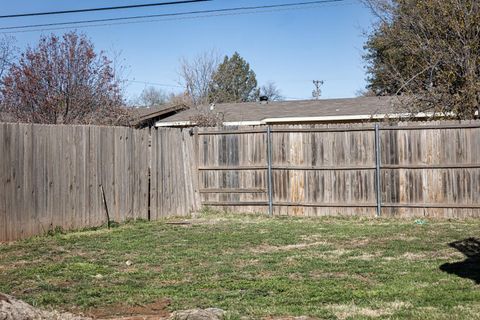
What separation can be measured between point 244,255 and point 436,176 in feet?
18.1

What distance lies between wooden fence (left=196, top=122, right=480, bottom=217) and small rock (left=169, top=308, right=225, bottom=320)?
26.4 ft

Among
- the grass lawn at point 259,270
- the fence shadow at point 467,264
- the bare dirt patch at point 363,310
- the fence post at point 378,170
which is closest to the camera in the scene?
the bare dirt patch at point 363,310

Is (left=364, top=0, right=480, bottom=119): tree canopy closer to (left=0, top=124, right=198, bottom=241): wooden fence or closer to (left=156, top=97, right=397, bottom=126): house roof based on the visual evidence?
(left=156, top=97, right=397, bottom=126): house roof

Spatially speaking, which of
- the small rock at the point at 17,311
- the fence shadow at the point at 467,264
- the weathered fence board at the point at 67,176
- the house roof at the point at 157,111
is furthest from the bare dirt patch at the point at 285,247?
the house roof at the point at 157,111

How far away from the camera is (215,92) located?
35375 mm

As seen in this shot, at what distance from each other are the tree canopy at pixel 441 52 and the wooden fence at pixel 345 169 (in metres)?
2.11

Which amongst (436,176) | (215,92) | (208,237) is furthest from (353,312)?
(215,92)

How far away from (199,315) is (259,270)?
2510 mm

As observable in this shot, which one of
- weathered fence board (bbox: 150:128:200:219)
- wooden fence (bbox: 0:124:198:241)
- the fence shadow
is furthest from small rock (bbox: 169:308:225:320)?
weathered fence board (bbox: 150:128:200:219)

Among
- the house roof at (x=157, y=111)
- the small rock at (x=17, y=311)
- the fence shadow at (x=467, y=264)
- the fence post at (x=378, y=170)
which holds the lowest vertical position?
the fence shadow at (x=467, y=264)

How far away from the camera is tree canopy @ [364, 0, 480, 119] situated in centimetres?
1373

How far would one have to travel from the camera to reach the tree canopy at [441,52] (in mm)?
13734

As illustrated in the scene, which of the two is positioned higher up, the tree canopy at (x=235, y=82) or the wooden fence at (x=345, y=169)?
the tree canopy at (x=235, y=82)

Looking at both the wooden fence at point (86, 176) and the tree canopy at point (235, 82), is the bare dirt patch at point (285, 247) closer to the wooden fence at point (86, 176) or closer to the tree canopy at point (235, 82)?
the wooden fence at point (86, 176)
